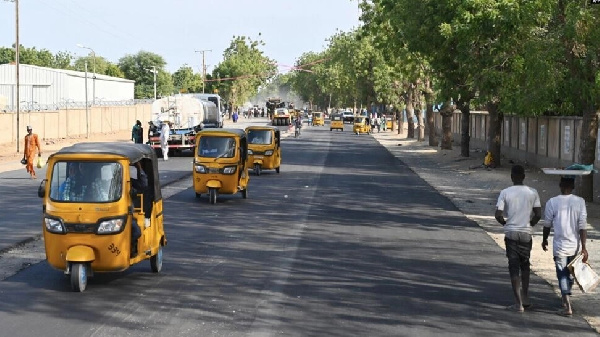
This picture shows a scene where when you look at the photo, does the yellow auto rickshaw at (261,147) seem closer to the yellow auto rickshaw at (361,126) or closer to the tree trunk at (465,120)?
the tree trunk at (465,120)

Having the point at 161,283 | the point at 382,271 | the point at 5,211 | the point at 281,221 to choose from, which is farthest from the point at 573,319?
the point at 5,211

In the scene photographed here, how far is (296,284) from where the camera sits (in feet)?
44.5

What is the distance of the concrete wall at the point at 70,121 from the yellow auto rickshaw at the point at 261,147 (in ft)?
96.2

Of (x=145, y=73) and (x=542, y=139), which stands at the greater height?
(x=145, y=73)

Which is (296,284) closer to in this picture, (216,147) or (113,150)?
(113,150)

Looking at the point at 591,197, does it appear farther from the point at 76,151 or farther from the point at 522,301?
the point at 76,151

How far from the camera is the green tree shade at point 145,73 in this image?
157500 millimetres

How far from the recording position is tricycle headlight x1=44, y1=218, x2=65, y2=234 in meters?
13.1

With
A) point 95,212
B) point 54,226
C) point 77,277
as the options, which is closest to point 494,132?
→ point 95,212

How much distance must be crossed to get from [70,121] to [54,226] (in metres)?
64.5

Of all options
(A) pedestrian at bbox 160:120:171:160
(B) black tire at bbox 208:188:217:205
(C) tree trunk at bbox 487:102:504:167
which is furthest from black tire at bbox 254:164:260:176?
(C) tree trunk at bbox 487:102:504:167

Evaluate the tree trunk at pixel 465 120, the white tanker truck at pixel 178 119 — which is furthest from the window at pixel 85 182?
the white tanker truck at pixel 178 119

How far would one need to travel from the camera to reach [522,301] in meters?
12.2

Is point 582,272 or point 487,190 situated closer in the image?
point 582,272
